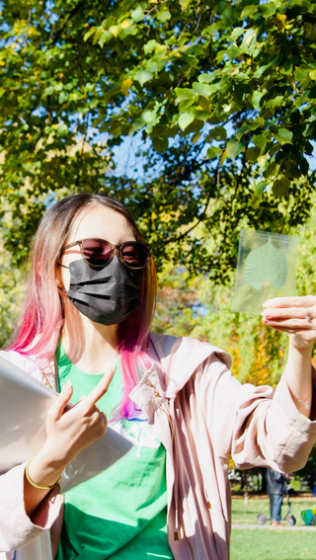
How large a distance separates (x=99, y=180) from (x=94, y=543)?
4.87 metres

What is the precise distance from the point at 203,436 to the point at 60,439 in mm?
575

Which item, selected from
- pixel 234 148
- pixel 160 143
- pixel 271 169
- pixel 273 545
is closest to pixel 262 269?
pixel 234 148

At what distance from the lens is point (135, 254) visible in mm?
1812

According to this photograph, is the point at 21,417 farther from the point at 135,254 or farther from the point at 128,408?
the point at 135,254

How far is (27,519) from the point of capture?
3.81 ft

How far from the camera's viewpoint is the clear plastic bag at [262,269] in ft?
4.19

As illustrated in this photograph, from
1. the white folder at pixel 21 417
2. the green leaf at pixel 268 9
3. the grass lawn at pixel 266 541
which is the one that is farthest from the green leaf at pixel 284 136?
the grass lawn at pixel 266 541

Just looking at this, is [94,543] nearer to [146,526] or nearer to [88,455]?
[146,526]

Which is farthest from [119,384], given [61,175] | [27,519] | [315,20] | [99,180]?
[99,180]

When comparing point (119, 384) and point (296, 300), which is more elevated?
point (296, 300)

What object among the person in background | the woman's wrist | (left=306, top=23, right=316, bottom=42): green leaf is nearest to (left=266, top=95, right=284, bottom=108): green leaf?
(left=306, top=23, right=316, bottom=42): green leaf

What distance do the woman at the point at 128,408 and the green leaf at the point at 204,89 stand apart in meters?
0.83

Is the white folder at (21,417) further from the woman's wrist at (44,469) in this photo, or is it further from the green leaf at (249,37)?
the green leaf at (249,37)

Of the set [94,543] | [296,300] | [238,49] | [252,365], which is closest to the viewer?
[296,300]
